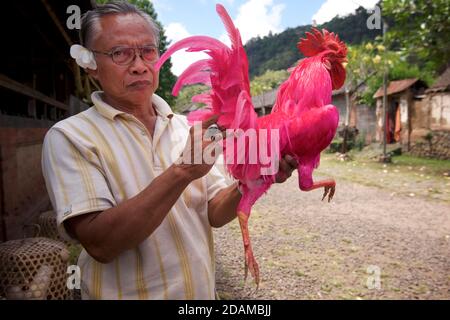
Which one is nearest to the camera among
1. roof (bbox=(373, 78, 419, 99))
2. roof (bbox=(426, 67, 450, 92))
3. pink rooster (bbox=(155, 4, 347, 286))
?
pink rooster (bbox=(155, 4, 347, 286))

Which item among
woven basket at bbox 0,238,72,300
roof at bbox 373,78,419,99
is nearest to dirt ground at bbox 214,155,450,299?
woven basket at bbox 0,238,72,300

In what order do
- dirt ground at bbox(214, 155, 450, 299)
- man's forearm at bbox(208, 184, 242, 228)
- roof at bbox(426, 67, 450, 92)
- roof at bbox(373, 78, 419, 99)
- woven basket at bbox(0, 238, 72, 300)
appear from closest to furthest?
1. man's forearm at bbox(208, 184, 242, 228)
2. woven basket at bbox(0, 238, 72, 300)
3. dirt ground at bbox(214, 155, 450, 299)
4. roof at bbox(426, 67, 450, 92)
5. roof at bbox(373, 78, 419, 99)

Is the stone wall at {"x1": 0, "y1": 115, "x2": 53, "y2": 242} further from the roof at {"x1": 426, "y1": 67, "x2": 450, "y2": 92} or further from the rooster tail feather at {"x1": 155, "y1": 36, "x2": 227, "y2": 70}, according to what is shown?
the roof at {"x1": 426, "y1": 67, "x2": 450, "y2": 92}

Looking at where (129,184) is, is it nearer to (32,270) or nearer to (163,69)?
(163,69)

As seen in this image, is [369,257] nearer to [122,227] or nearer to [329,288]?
[329,288]

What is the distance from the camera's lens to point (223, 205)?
115 cm

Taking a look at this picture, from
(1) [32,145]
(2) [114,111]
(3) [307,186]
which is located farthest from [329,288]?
(1) [32,145]

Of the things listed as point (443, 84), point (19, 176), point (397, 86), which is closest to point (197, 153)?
point (19, 176)

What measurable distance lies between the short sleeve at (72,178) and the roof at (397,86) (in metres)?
13.5

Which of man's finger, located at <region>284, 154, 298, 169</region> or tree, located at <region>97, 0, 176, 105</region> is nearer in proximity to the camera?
man's finger, located at <region>284, 154, 298, 169</region>

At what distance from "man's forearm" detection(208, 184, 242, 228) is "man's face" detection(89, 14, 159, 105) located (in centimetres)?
39

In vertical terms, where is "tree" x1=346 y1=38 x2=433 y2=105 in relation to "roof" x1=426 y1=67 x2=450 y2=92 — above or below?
above

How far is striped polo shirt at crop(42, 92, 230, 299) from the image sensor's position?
0.95 metres
